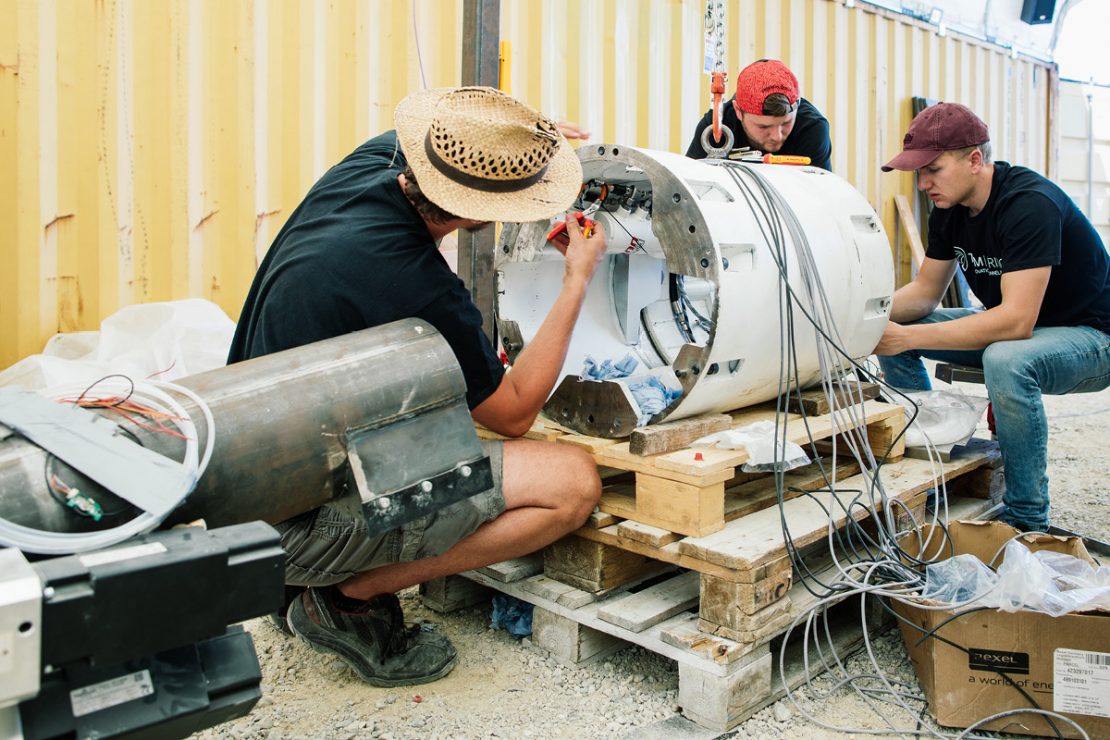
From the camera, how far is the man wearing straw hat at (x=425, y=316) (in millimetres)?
2029

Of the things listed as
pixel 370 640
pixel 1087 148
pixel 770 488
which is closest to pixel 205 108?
pixel 370 640

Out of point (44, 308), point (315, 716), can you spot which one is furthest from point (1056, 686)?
point (44, 308)

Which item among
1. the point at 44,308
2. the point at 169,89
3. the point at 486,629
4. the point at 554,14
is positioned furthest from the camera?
the point at 554,14

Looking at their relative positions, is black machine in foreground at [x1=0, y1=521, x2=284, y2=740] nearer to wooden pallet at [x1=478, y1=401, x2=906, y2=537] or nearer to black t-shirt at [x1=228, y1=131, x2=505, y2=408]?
black t-shirt at [x1=228, y1=131, x2=505, y2=408]

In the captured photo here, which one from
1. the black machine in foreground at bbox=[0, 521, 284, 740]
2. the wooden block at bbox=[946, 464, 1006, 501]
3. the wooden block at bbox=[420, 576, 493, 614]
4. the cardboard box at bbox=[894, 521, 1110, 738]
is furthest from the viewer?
the wooden block at bbox=[946, 464, 1006, 501]

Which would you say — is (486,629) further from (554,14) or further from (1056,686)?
(554,14)

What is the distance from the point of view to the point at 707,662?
→ 6.79ft

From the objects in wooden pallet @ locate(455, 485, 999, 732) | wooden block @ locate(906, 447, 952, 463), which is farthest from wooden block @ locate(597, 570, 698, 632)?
wooden block @ locate(906, 447, 952, 463)

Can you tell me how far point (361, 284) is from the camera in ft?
6.66

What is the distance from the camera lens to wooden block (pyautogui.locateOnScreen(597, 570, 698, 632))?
2.24 meters

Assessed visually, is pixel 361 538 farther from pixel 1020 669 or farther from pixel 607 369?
pixel 1020 669

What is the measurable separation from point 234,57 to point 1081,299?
3.69m

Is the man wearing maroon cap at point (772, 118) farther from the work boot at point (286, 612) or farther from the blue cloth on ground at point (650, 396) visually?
the work boot at point (286, 612)

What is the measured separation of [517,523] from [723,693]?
0.64 m
